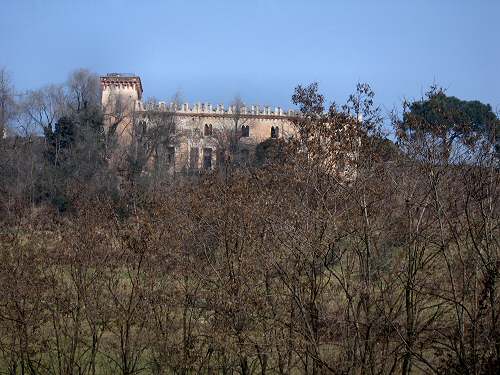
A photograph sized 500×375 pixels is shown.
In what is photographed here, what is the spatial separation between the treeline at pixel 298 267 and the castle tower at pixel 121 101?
29.6 metres

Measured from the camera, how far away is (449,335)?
31.3 feet

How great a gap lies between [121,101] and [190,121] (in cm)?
440

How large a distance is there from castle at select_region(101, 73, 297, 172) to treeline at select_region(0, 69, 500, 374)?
2958cm

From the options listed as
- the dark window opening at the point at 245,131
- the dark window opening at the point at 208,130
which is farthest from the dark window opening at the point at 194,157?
the dark window opening at the point at 245,131

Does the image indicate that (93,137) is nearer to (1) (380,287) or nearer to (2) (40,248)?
(2) (40,248)

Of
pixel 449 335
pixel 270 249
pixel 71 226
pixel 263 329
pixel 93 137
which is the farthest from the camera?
pixel 93 137

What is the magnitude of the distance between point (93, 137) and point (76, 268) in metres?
24.2

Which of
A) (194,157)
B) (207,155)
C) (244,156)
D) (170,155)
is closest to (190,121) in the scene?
(207,155)

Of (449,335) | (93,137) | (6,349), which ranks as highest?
(93,137)

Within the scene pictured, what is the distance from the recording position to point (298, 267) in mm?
11156

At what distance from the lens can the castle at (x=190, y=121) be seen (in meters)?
44.4

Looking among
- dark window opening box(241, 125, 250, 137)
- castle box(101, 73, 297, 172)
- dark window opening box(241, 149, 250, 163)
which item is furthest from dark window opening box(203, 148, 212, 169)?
dark window opening box(241, 149, 250, 163)

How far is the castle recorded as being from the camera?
44438 mm

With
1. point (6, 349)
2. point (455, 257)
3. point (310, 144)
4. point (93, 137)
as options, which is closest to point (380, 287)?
point (455, 257)
